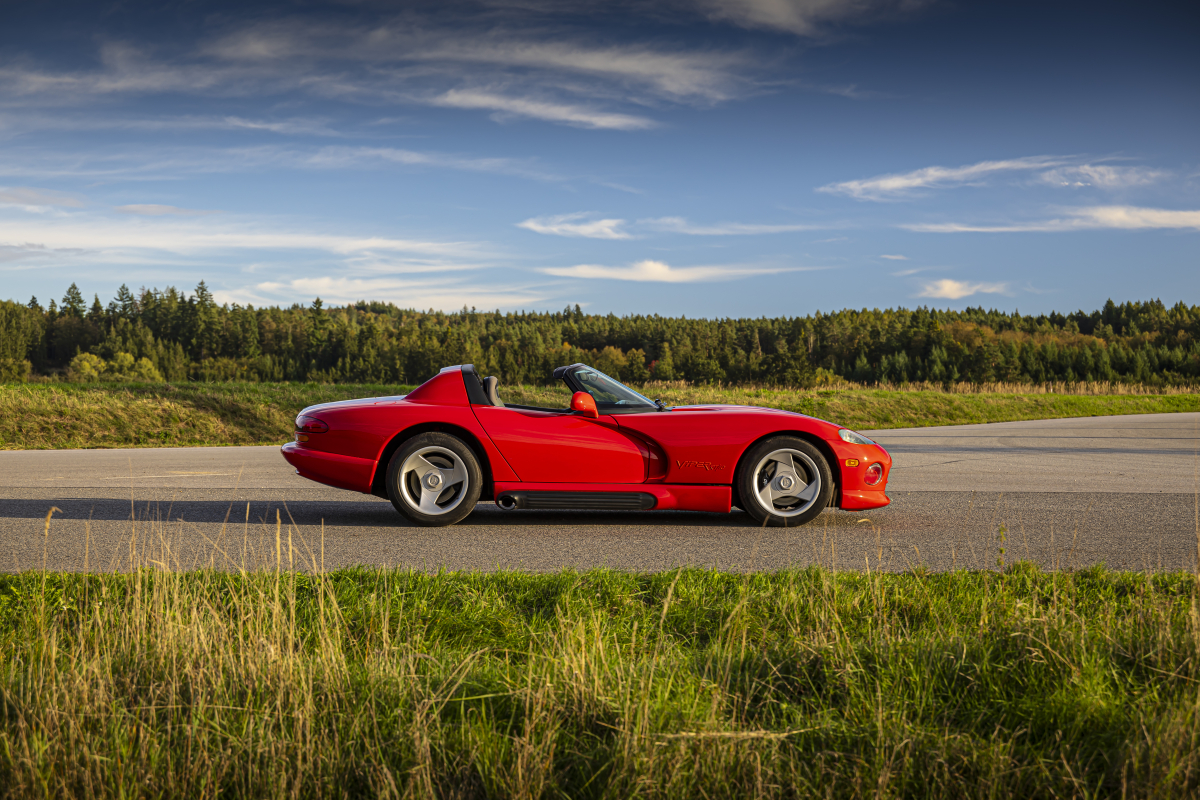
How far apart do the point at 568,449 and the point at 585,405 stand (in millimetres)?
369

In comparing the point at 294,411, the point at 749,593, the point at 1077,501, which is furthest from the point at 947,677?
the point at 294,411

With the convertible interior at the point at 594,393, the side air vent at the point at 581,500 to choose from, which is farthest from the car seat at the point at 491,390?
the side air vent at the point at 581,500

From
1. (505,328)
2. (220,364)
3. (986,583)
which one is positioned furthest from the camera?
(505,328)

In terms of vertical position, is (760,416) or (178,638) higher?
(760,416)

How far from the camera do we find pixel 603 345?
12231cm

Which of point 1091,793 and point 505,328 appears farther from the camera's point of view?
point 505,328

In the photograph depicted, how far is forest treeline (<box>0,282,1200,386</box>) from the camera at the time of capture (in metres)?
82.2

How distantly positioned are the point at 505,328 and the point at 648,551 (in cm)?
13893

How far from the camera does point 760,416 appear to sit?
6.19m

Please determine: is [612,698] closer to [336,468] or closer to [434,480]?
[434,480]

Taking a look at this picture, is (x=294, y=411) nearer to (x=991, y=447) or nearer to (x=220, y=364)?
(x=991, y=447)

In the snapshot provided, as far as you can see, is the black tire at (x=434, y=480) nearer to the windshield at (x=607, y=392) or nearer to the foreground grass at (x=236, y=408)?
the windshield at (x=607, y=392)

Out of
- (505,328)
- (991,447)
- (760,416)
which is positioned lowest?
(991,447)

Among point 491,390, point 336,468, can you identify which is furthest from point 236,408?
point 491,390
